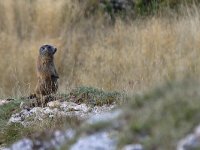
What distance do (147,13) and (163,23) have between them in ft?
5.34

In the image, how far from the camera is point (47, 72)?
10.3 meters

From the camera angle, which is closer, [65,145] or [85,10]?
[65,145]

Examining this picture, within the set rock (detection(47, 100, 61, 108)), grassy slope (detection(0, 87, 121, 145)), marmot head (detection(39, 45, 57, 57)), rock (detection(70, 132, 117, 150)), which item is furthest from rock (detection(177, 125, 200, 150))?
marmot head (detection(39, 45, 57, 57))

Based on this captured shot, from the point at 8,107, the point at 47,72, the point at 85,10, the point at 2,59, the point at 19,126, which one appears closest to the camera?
the point at 19,126

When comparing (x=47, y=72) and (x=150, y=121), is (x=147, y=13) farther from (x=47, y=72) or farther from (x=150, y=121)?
(x=150, y=121)

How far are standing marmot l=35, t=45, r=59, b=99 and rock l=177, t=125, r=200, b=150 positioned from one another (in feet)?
20.4

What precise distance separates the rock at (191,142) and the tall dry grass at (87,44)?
877 cm

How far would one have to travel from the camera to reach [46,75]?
404 inches

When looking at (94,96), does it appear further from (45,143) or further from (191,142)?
(191,142)

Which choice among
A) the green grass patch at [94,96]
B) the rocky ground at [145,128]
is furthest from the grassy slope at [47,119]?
the rocky ground at [145,128]

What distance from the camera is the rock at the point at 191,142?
3.56m

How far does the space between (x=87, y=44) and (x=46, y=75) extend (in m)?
5.73

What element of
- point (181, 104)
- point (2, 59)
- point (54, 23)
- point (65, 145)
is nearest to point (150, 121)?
point (181, 104)

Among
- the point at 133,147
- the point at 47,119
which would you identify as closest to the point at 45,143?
the point at 133,147
